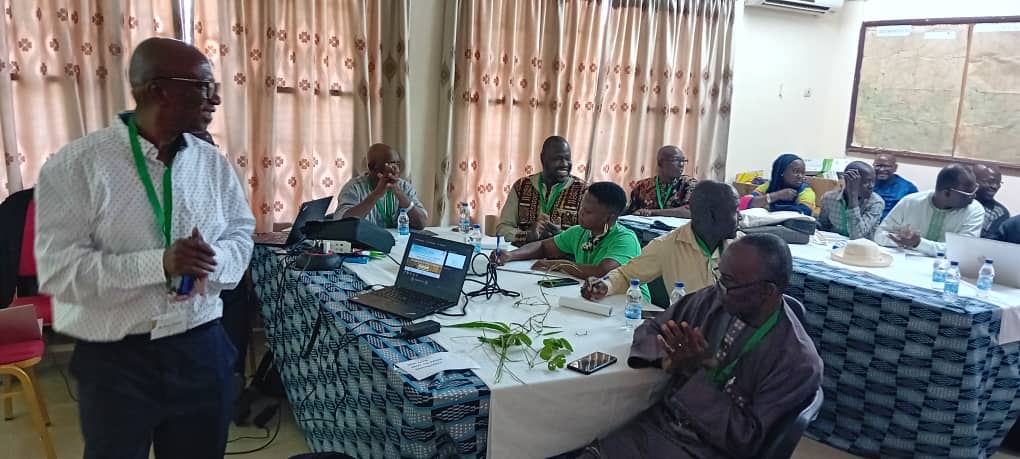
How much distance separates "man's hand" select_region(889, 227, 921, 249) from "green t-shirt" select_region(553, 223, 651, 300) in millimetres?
1927

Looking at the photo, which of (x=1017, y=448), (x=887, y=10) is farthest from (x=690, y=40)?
(x=1017, y=448)

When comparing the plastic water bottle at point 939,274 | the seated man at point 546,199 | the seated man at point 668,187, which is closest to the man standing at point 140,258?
the seated man at point 546,199

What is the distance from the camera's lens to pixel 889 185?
5.45 m

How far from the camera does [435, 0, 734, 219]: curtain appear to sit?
4836mm

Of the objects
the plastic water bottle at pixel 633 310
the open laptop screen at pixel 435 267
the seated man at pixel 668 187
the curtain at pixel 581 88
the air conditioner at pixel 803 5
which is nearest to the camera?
the plastic water bottle at pixel 633 310

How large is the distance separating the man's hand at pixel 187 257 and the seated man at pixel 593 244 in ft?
5.39

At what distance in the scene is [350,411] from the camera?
2164mm

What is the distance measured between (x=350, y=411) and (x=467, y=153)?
300 cm

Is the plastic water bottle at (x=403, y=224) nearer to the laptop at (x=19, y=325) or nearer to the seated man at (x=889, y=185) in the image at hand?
the laptop at (x=19, y=325)

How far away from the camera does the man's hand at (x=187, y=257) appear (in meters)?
1.45

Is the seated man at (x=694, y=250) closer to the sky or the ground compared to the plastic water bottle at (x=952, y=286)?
closer to the sky

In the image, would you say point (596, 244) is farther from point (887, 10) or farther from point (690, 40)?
point (887, 10)

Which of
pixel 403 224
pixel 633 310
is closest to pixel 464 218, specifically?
pixel 403 224

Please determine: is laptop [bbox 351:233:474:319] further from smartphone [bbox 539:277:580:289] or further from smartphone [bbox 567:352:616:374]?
smartphone [bbox 567:352:616:374]
